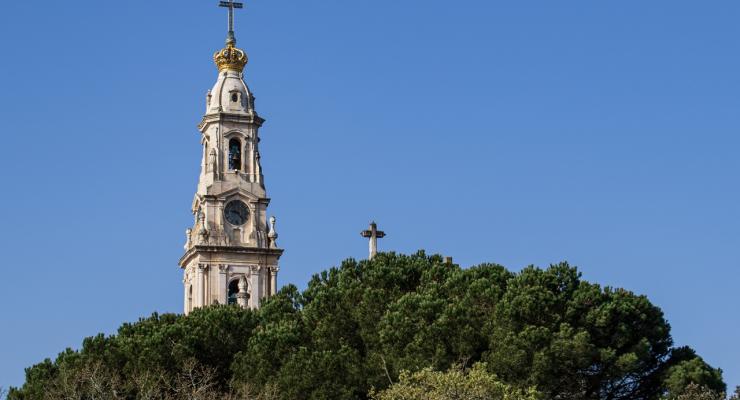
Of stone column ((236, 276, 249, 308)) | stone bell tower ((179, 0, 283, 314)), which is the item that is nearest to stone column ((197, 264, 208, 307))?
stone bell tower ((179, 0, 283, 314))

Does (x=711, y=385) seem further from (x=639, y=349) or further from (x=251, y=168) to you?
(x=251, y=168)

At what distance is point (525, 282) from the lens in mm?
73125

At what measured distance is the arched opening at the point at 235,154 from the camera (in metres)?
105

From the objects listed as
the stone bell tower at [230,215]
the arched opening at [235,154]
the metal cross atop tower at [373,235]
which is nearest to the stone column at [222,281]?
the stone bell tower at [230,215]

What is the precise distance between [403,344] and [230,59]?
3905cm

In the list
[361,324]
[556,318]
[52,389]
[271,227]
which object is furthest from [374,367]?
[271,227]

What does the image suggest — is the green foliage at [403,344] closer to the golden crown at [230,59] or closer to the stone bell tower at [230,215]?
the stone bell tower at [230,215]

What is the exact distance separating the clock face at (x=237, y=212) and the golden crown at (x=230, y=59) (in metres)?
8.88

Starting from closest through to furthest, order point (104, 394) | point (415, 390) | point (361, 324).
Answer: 1. point (415, 390)
2. point (104, 394)
3. point (361, 324)

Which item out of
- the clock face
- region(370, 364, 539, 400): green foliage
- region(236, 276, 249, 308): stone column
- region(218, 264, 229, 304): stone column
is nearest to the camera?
region(370, 364, 539, 400): green foliage

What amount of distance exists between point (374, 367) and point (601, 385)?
899cm

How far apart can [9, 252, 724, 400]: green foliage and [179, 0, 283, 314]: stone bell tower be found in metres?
23.4

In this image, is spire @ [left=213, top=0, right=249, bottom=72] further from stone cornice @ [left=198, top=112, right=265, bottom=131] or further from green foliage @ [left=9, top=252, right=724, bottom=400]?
green foliage @ [left=9, top=252, right=724, bottom=400]

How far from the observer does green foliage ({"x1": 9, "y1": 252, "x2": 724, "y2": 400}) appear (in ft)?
232
